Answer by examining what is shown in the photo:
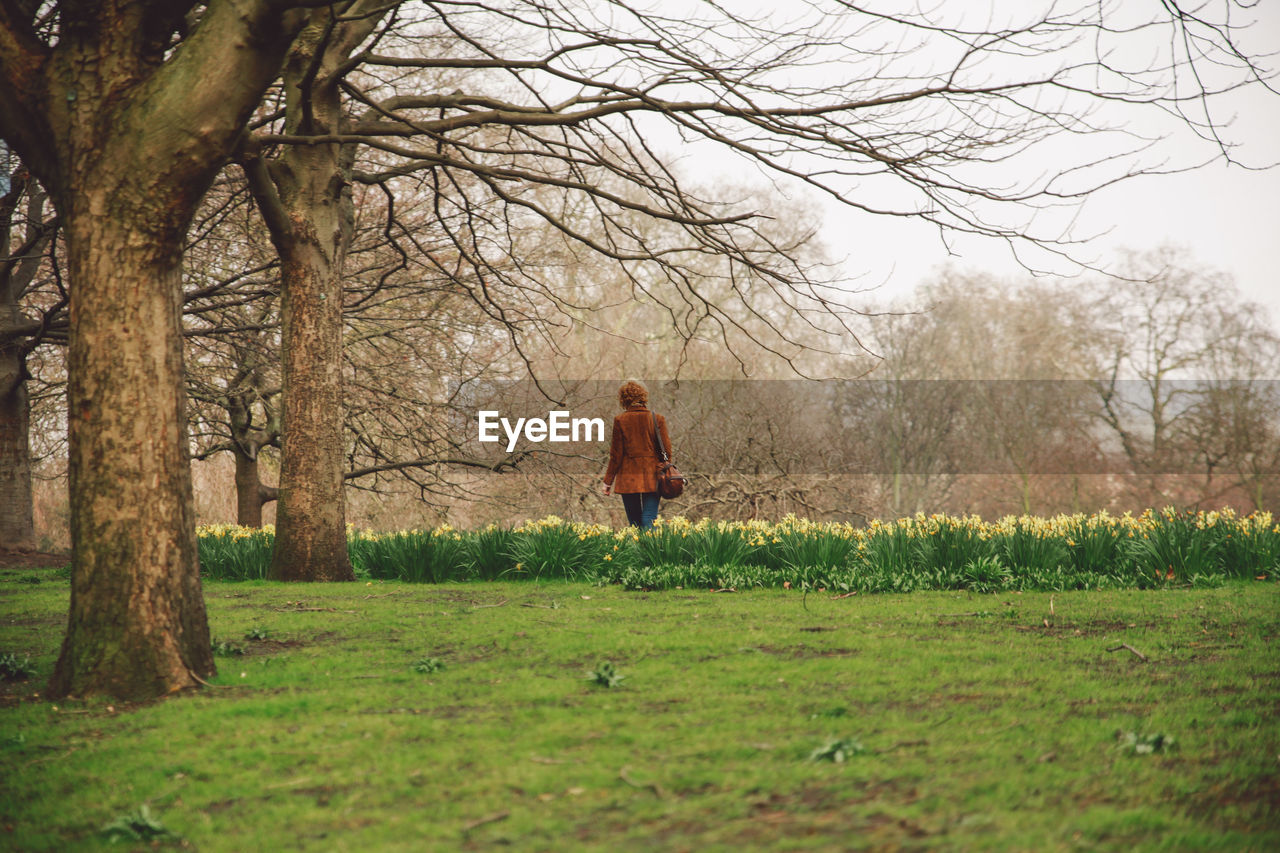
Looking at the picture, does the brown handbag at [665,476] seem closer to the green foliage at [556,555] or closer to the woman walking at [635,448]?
the woman walking at [635,448]

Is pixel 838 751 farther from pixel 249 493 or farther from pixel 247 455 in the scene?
pixel 249 493

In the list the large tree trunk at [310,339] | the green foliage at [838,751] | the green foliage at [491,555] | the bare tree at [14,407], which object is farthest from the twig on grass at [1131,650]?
the bare tree at [14,407]

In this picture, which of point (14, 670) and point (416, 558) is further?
point (416, 558)

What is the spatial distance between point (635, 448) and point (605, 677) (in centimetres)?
551

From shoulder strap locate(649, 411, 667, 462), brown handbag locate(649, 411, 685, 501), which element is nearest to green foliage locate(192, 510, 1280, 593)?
brown handbag locate(649, 411, 685, 501)

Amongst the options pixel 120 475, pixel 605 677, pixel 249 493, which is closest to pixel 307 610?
pixel 120 475

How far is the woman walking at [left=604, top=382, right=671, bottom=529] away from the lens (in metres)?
9.62

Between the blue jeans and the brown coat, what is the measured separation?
262mm

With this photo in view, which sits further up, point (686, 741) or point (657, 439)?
point (657, 439)

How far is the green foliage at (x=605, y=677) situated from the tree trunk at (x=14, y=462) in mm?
11329

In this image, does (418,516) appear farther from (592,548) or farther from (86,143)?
(86,143)

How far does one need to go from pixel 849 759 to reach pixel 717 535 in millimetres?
5682

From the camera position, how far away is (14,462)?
1255 centimetres

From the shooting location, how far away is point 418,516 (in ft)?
71.0
